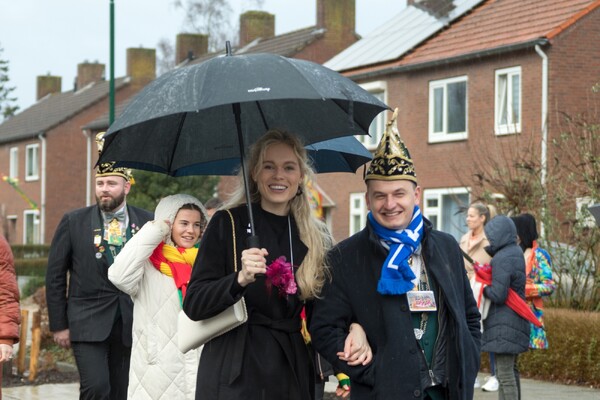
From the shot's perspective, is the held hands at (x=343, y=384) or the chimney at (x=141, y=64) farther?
the chimney at (x=141, y=64)

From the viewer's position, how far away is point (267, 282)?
5176 mm

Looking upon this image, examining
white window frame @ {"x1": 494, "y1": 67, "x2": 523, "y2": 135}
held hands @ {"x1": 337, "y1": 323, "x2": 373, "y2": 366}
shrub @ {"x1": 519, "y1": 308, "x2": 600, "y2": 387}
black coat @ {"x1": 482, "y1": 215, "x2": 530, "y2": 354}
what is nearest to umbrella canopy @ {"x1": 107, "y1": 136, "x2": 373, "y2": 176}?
held hands @ {"x1": 337, "y1": 323, "x2": 373, "y2": 366}

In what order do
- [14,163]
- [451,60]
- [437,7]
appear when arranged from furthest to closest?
[14,163]
[437,7]
[451,60]

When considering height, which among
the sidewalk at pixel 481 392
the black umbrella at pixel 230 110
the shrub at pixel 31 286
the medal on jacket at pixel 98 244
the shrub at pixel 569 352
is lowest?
the shrub at pixel 31 286

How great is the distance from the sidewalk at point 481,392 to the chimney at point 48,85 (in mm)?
59076

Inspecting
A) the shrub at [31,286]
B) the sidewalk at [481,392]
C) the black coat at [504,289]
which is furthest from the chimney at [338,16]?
the black coat at [504,289]

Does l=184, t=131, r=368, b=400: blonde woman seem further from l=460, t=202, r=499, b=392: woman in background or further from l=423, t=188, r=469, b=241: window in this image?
l=423, t=188, r=469, b=241: window

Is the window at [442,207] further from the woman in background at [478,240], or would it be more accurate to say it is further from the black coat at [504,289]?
the black coat at [504,289]

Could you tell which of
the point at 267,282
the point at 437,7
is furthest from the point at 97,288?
the point at 437,7

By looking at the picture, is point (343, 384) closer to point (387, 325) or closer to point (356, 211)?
point (387, 325)

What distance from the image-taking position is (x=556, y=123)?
26.4 meters

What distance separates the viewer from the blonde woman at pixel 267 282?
516 cm

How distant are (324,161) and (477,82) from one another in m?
22.8

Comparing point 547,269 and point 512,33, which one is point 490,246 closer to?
point 547,269
